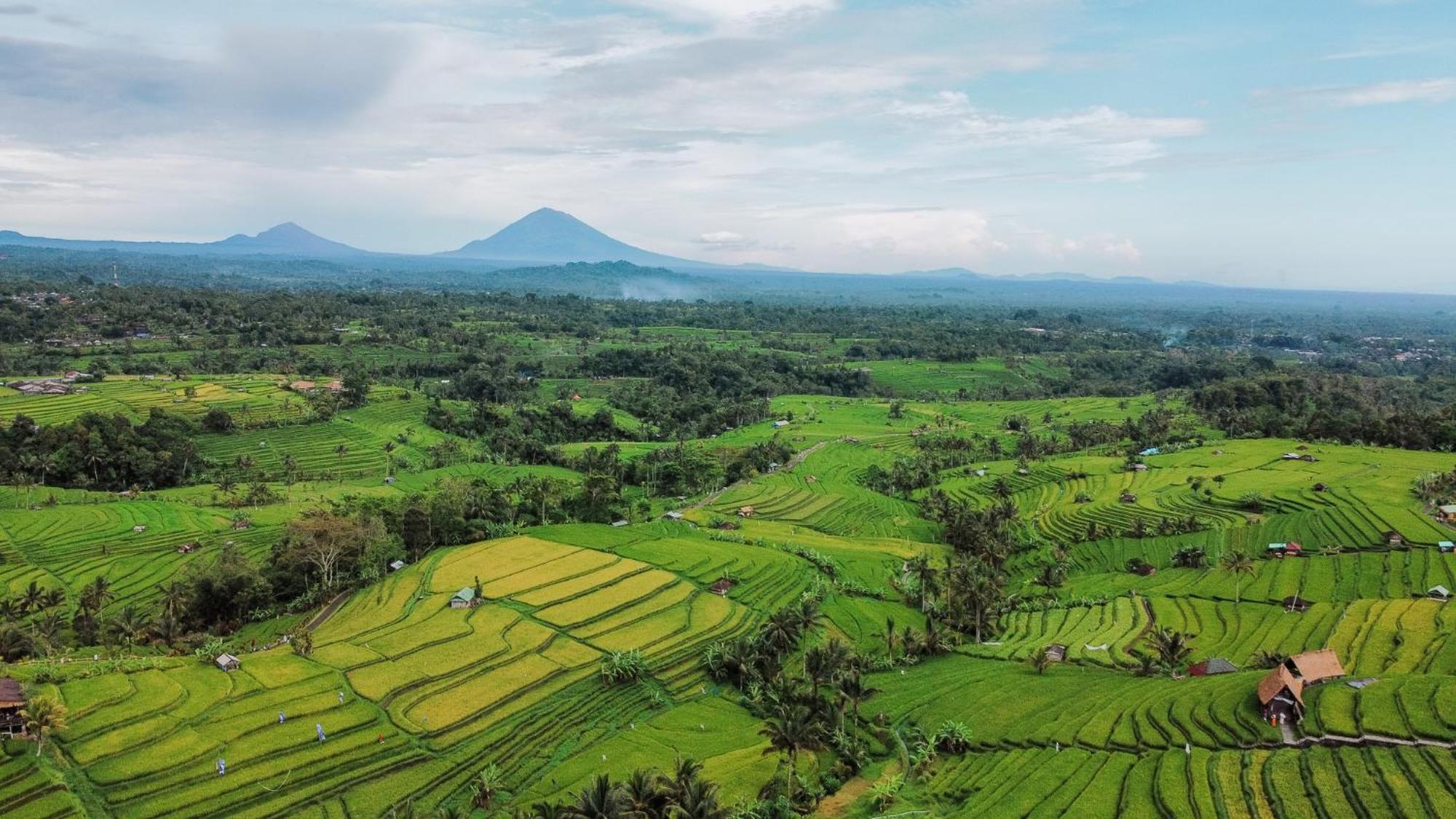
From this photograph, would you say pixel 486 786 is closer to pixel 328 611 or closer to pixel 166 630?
pixel 166 630

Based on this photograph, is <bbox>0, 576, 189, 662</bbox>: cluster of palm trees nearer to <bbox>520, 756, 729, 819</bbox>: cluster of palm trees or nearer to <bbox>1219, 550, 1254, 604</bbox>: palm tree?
<bbox>520, 756, 729, 819</bbox>: cluster of palm trees

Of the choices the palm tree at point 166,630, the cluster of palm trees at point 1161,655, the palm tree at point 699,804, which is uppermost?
the palm tree at point 699,804

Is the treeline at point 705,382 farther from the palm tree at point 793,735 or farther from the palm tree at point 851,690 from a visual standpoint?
the palm tree at point 793,735

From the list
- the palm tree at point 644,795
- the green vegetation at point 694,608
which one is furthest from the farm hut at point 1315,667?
the palm tree at point 644,795

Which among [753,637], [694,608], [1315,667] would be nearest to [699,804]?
[753,637]

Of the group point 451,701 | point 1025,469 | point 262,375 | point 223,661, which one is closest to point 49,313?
point 262,375

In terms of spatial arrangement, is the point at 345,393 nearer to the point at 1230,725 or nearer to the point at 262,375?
the point at 262,375

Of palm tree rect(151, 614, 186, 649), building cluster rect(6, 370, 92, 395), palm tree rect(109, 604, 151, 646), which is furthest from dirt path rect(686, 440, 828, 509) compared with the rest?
building cluster rect(6, 370, 92, 395)
